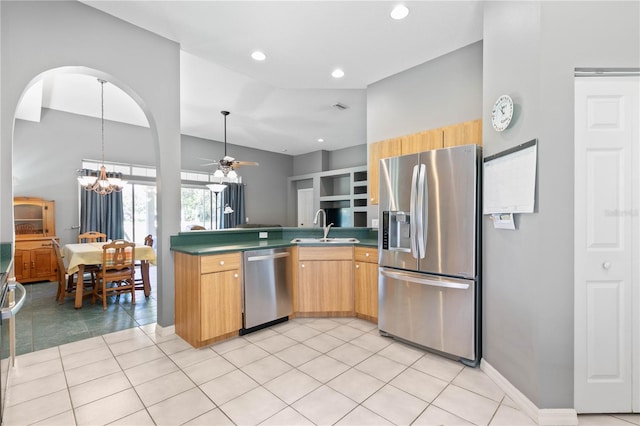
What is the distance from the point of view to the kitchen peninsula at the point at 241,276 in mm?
2615

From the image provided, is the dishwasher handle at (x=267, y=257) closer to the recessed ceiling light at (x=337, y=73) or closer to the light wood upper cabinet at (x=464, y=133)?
the light wood upper cabinet at (x=464, y=133)

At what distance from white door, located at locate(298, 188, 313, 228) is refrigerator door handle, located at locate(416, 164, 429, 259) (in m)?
6.09

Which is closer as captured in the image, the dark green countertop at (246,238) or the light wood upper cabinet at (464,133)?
the light wood upper cabinet at (464,133)

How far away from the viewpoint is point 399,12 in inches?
94.9

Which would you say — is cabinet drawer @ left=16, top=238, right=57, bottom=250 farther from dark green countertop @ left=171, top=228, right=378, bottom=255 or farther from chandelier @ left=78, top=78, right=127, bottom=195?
dark green countertop @ left=171, top=228, right=378, bottom=255

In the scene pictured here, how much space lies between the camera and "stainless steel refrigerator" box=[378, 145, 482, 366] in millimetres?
2275

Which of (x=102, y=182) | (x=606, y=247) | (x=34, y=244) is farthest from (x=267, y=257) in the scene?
(x=34, y=244)

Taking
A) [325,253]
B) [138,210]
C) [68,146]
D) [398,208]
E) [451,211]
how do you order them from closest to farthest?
1. [451,211]
2. [398,208]
3. [325,253]
4. [68,146]
5. [138,210]

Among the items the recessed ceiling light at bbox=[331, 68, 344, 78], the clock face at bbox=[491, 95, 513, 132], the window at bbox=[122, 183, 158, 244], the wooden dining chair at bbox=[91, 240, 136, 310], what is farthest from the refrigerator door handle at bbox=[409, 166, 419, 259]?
the window at bbox=[122, 183, 158, 244]

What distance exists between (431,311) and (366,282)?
89 cm

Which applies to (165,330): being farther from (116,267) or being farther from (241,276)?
(116,267)

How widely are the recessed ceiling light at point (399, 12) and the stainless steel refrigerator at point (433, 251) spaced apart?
1.22 meters

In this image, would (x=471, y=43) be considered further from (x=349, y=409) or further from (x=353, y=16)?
(x=349, y=409)

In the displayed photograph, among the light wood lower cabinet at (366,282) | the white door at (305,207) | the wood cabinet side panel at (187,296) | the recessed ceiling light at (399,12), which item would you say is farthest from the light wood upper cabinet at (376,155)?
the white door at (305,207)
